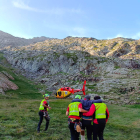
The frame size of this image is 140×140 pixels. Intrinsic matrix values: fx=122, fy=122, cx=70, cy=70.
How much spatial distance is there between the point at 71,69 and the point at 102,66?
674 inches

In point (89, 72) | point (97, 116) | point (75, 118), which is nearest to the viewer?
point (75, 118)

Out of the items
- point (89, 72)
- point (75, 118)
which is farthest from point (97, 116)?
point (89, 72)

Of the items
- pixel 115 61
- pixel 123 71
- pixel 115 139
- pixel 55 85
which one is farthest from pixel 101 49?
pixel 115 139

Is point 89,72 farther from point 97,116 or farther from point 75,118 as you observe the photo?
point 75,118

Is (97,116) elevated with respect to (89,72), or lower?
lower

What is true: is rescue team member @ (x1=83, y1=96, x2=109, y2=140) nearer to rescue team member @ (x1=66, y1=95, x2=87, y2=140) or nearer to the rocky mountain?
rescue team member @ (x1=66, y1=95, x2=87, y2=140)

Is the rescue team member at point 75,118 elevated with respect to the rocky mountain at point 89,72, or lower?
lower

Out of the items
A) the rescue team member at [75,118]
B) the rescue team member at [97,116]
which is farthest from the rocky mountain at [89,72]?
the rescue team member at [75,118]

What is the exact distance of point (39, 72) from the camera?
73.8 metres

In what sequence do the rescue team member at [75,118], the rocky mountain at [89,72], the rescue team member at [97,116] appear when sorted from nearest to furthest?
the rescue team member at [75,118]
the rescue team member at [97,116]
the rocky mountain at [89,72]

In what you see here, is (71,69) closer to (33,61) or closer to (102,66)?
(102,66)

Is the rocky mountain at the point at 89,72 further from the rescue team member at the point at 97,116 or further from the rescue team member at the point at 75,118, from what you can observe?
the rescue team member at the point at 75,118

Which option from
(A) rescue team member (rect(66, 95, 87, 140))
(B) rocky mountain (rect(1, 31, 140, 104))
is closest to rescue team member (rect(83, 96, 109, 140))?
(A) rescue team member (rect(66, 95, 87, 140))

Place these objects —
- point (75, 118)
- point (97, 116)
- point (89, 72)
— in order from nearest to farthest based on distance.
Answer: point (75, 118) → point (97, 116) → point (89, 72)
